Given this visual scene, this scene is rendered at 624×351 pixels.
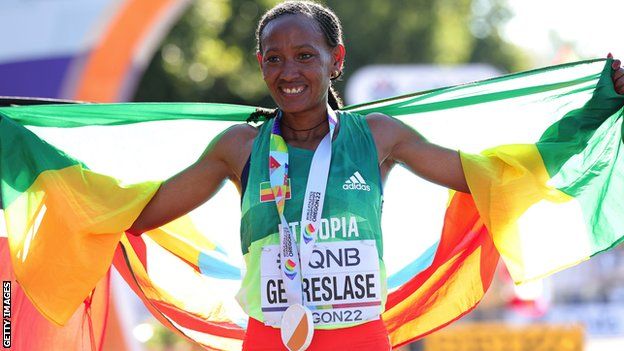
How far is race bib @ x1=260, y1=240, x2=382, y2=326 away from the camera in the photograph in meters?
4.36

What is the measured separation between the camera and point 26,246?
4.97 metres

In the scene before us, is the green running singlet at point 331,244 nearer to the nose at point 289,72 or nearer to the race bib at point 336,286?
the race bib at point 336,286

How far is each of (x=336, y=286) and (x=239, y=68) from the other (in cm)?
3003

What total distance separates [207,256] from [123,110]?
0.75 m

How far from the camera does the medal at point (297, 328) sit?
168 inches

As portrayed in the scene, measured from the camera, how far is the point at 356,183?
4.43 m

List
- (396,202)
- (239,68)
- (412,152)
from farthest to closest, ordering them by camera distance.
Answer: (239,68)
(396,202)
(412,152)

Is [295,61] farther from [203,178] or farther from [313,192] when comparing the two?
[203,178]

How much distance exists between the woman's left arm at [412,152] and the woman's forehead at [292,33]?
399 mm

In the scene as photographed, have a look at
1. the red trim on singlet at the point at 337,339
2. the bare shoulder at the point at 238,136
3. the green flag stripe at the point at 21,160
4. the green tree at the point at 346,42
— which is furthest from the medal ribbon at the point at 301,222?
→ the green tree at the point at 346,42

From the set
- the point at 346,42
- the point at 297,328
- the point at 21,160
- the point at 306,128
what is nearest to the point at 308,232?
the point at 297,328

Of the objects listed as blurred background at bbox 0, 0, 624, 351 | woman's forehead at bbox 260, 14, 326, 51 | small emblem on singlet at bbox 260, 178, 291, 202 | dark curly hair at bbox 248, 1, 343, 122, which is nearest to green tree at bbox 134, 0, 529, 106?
blurred background at bbox 0, 0, 624, 351

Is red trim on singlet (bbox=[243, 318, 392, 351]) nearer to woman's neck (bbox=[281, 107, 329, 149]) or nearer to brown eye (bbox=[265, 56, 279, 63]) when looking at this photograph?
woman's neck (bbox=[281, 107, 329, 149])

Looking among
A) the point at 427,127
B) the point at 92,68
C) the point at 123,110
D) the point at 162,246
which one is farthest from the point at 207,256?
the point at 92,68
